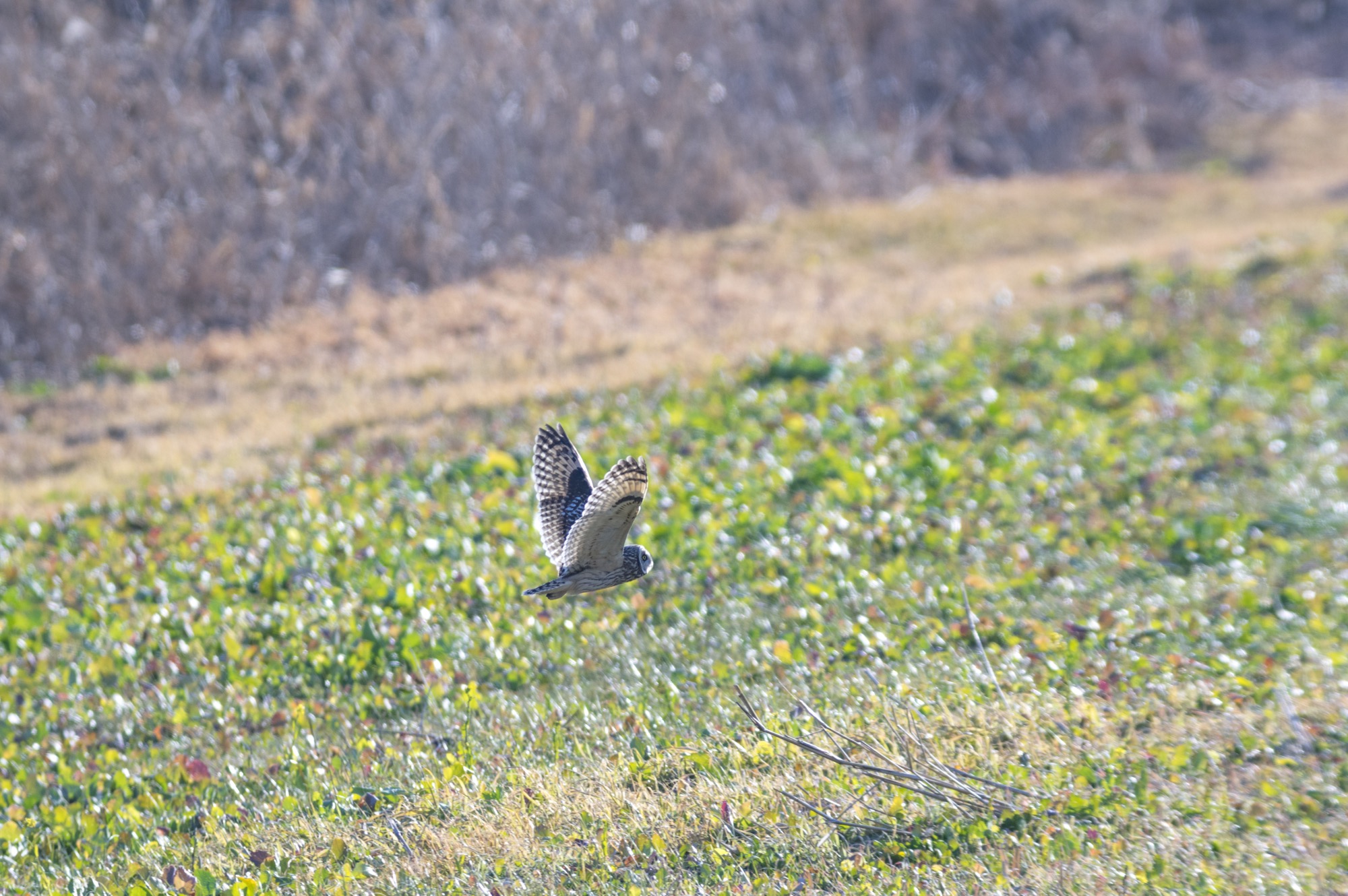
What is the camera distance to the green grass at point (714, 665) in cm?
563

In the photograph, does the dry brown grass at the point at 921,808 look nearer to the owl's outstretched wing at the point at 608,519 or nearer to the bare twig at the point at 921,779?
the bare twig at the point at 921,779

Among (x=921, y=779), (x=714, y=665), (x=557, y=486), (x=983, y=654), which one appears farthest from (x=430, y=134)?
(x=921, y=779)

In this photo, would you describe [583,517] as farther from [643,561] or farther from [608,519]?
[643,561]

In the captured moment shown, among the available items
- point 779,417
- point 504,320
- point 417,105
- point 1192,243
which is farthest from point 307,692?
point 1192,243

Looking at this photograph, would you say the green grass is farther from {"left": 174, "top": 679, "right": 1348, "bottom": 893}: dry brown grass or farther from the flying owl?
the flying owl

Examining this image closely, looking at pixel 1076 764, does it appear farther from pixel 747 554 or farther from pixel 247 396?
pixel 247 396

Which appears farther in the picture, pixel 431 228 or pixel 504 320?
pixel 431 228

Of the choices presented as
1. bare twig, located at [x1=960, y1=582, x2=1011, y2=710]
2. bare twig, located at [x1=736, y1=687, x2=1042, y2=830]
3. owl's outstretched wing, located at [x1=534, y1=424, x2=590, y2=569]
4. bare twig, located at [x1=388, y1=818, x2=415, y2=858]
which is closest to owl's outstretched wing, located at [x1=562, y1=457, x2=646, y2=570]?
owl's outstretched wing, located at [x1=534, y1=424, x2=590, y2=569]

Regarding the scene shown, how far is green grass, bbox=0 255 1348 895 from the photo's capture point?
5.63 meters

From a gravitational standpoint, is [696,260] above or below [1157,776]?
above

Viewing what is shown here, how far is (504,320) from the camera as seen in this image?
1666 cm

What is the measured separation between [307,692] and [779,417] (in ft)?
18.9

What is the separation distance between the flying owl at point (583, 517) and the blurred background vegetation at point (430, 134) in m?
11.6

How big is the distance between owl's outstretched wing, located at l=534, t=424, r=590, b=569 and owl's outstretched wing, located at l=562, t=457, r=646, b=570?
14.0 inches
